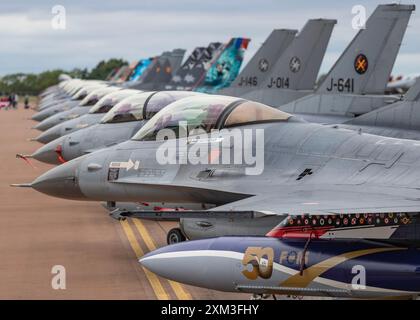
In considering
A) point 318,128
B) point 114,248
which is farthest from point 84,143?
point 318,128

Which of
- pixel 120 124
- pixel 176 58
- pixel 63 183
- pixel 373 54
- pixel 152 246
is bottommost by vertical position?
pixel 152 246

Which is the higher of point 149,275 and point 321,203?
point 321,203

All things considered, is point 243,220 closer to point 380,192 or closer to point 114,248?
point 380,192

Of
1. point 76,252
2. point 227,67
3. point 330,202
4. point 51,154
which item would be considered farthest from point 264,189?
point 227,67

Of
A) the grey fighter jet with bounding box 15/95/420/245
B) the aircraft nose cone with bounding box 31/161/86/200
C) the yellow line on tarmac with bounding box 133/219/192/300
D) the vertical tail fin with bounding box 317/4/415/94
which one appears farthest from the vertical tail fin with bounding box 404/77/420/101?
the vertical tail fin with bounding box 317/4/415/94

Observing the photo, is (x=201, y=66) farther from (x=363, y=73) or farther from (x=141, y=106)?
(x=141, y=106)

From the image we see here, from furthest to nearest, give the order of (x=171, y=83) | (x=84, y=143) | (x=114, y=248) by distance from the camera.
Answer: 1. (x=171, y=83)
2. (x=84, y=143)
3. (x=114, y=248)

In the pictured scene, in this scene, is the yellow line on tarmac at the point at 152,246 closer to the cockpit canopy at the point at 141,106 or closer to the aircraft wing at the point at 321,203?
the aircraft wing at the point at 321,203

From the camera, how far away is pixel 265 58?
118ft

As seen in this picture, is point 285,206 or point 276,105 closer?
point 285,206

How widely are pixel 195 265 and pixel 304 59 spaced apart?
19.7 metres

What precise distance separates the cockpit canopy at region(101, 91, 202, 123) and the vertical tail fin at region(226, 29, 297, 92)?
16.5 m

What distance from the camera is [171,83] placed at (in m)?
54.1
